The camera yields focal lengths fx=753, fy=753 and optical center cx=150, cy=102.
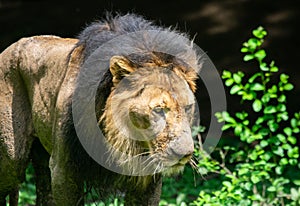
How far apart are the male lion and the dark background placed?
103 inches

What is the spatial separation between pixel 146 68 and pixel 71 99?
50 centimetres

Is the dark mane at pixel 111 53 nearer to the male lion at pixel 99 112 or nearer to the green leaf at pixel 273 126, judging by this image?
the male lion at pixel 99 112

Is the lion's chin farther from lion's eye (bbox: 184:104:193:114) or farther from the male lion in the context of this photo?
lion's eye (bbox: 184:104:193:114)

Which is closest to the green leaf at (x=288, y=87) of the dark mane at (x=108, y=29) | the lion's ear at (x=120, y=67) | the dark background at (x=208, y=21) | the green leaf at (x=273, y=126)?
the green leaf at (x=273, y=126)

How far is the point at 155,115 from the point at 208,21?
4078 mm

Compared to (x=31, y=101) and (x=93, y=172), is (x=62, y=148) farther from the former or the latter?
(x=31, y=101)

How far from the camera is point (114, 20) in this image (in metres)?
3.98

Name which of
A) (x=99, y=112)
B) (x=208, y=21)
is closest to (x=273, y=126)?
(x=99, y=112)

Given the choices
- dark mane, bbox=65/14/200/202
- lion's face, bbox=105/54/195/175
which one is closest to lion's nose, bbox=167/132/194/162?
lion's face, bbox=105/54/195/175

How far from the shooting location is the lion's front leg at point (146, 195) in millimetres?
4098

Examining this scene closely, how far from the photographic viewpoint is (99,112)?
3.72 meters

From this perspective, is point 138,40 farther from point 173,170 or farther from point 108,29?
point 173,170

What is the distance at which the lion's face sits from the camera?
11.3ft

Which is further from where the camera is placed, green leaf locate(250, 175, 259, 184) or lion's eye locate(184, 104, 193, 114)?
green leaf locate(250, 175, 259, 184)
